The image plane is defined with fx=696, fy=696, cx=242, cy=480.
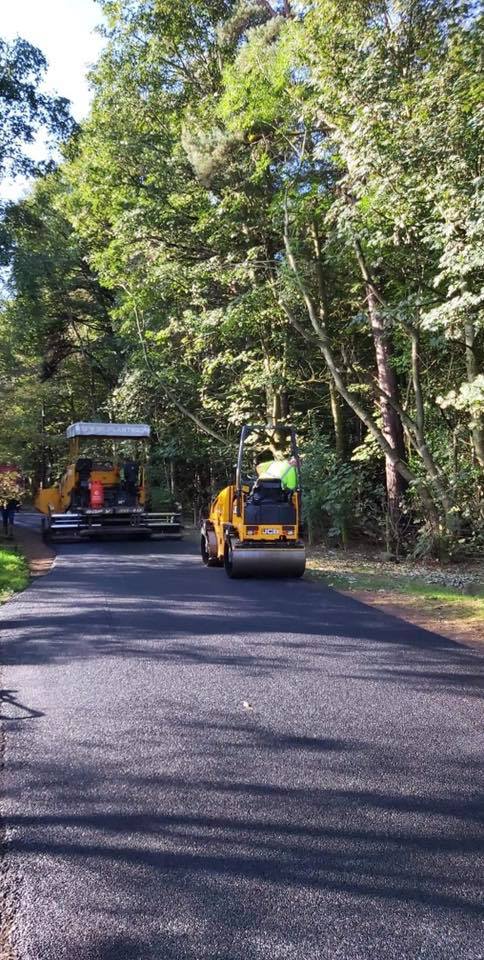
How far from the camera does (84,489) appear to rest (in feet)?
75.3

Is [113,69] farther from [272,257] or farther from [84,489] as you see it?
[84,489]

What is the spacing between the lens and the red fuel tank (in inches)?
878

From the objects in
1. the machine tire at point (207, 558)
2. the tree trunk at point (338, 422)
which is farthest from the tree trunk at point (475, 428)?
the machine tire at point (207, 558)

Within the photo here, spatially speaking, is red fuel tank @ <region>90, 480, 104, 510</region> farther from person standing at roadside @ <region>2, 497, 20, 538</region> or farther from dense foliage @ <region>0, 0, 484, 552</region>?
dense foliage @ <region>0, 0, 484, 552</region>

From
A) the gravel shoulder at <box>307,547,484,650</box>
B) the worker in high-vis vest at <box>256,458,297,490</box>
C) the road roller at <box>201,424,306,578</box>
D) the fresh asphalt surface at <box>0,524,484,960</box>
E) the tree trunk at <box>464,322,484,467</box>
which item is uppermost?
the tree trunk at <box>464,322,484,467</box>

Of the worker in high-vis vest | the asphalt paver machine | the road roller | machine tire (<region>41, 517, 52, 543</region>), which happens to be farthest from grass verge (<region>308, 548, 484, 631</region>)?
machine tire (<region>41, 517, 52, 543</region>)

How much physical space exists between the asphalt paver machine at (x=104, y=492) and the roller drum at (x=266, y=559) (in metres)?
9.62

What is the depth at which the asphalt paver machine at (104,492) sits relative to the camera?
2192 centimetres

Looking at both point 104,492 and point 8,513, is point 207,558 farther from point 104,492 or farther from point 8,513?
point 8,513

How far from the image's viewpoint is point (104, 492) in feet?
75.2

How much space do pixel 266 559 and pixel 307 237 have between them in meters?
9.20

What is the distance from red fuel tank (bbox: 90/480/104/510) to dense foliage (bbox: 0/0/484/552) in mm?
3568

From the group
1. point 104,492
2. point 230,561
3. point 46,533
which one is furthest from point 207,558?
point 46,533

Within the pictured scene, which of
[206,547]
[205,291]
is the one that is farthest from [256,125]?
[206,547]
